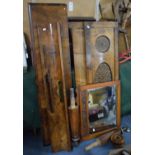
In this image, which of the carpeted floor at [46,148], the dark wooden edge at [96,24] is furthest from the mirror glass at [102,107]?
the dark wooden edge at [96,24]

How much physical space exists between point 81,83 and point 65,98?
24 cm

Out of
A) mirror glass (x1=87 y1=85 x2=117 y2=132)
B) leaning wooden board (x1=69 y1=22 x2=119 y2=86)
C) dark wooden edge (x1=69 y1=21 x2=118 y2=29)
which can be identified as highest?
dark wooden edge (x1=69 y1=21 x2=118 y2=29)

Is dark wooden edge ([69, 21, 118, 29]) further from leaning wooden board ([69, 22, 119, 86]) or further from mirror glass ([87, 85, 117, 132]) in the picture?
mirror glass ([87, 85, 117, 132])

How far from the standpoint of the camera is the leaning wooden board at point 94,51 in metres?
1.94

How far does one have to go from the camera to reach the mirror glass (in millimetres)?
2037

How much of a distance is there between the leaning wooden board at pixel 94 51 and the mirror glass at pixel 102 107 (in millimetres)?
110

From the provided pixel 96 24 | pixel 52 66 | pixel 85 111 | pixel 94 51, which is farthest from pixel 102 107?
pixel 96 24

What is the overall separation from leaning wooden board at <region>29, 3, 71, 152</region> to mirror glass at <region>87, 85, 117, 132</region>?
274 mm

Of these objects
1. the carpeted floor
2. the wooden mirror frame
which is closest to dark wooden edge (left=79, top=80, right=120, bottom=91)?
the wooden mirror frame

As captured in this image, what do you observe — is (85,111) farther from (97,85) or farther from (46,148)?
(46,148)

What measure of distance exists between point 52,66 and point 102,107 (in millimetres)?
680

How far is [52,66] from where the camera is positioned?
1.80 metres

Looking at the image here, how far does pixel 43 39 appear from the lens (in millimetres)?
1756

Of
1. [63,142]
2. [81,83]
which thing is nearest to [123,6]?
[81,83]
